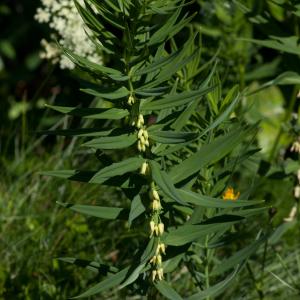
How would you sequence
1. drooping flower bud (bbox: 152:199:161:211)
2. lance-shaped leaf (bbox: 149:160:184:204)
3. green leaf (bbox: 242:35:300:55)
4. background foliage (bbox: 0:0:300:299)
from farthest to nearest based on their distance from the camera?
background foliage (bbox: 0:0:300:299)
green leaf (bbox: 242:35:300:55)
drooping flower bud (bbox: 152:199:161:211)
lance-shaped leaf (bbox: 149:160:184:204)

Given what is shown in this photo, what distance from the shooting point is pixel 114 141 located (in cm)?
152

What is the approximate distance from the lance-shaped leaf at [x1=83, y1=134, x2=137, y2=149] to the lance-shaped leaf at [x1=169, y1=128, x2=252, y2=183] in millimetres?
115

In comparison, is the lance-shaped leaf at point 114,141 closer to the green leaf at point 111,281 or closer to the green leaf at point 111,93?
the green leaf at point 111,93

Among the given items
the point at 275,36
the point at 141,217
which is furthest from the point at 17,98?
the point at 141,217

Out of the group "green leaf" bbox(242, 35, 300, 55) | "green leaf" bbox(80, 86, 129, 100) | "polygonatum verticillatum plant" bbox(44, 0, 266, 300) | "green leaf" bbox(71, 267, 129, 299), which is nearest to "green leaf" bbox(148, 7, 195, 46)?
"polygonatum verticillatum plant" bbox(44, 0, 266, 300)

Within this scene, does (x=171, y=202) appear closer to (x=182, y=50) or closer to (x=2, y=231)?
(x=182, y=50)

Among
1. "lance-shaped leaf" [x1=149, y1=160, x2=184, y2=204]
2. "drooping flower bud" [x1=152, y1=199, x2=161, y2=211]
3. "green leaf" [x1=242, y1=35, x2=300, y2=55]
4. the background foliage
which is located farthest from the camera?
the background foliage

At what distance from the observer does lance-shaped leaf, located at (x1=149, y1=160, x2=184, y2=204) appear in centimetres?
143

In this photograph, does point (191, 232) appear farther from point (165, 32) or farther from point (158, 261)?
point (165, 32)

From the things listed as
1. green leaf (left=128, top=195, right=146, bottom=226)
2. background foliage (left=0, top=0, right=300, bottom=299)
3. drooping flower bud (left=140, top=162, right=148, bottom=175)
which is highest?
drooping flower bud (left=140, top=162, right=148, bottom=175)

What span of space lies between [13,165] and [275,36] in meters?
Answer: 1.28

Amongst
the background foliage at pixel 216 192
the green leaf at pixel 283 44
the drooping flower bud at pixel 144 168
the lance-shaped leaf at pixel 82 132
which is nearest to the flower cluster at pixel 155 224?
the drooping flower bud at pixel 144 168

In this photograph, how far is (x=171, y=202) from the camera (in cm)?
164

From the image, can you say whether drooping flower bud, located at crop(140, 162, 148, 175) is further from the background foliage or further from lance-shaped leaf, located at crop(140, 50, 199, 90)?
the background foliage
